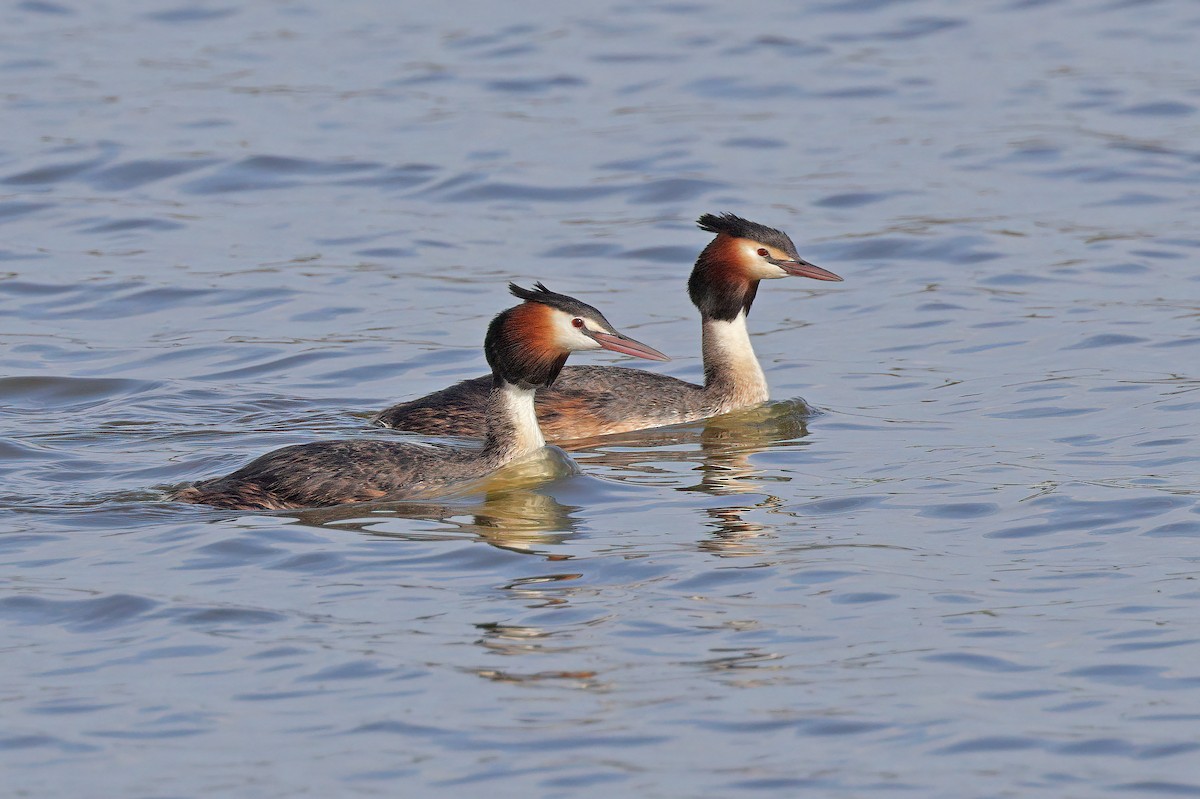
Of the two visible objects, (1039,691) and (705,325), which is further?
(705,325)

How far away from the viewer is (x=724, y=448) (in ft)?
38.3

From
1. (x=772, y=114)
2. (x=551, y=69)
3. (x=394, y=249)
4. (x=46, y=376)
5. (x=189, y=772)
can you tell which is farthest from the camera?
(x=551, y=69)

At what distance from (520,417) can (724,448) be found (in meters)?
1.64

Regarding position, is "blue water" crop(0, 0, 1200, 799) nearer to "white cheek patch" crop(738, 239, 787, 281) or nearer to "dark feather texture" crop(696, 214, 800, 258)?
"white cheek patch" crop(738, 239, 787, 281)

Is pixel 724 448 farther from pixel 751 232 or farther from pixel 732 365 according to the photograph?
pixel 751 232

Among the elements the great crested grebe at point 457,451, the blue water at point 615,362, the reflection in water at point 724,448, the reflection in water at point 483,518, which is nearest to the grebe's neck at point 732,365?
the reflection in water at point 724,448

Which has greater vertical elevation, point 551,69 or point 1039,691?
point 551,69

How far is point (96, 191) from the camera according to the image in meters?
18.1

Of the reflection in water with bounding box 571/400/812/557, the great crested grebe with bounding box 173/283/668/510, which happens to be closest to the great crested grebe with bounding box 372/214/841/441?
the reflection in water with bounding box 571/400/812/557

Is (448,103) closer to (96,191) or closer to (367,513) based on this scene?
(96,191)

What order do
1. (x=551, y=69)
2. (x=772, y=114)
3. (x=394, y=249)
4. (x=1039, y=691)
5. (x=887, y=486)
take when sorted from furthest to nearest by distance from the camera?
1. (x=551, y=69)
2. (x=772, y=114)
3. (x=394, y=249)
4. (x=887, y=486)
5. (x=1039, y=691)

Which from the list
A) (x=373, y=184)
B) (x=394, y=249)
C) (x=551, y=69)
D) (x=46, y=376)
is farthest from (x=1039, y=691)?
(x=551, y=69)

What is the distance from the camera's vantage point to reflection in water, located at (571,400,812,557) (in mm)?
9961

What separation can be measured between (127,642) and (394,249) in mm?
8938
